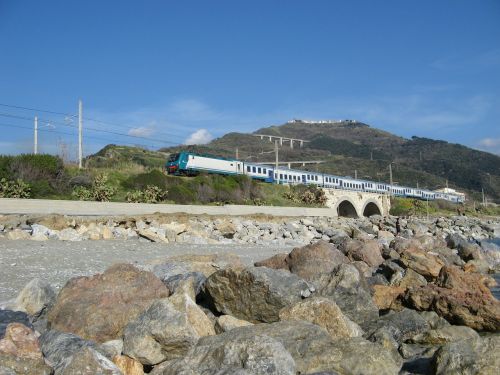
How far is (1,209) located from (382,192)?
52.7m

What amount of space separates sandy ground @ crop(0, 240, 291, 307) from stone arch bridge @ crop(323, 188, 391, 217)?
33.5 meters

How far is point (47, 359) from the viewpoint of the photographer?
4.64 metres

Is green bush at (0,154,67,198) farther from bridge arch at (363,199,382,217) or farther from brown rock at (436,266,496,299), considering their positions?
bridge arch at (363,199,382,217)

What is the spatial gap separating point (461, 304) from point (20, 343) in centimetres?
667

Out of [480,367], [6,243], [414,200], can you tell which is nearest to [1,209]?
[6,243]

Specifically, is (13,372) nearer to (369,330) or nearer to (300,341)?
(300,341)

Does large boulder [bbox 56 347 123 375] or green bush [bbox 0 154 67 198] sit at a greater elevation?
green bush [bbox 0 154 67 198]

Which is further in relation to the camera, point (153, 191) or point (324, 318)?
point (153, 191)

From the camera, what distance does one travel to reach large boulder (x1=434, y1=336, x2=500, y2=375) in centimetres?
441

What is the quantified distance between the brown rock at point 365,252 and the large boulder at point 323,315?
7.15m

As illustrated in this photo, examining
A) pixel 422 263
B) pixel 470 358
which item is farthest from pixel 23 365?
pixel 422 263

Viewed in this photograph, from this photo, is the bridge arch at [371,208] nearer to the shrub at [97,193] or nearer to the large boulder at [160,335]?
the shrub at [97,193]

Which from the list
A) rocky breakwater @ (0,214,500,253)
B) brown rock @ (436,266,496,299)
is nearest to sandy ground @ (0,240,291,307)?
rocky breakwater @ (0,214,500,253)

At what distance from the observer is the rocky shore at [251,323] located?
4434 mm
